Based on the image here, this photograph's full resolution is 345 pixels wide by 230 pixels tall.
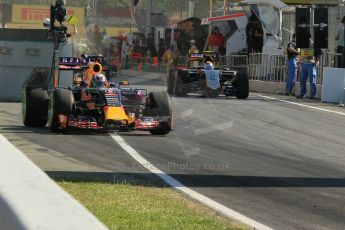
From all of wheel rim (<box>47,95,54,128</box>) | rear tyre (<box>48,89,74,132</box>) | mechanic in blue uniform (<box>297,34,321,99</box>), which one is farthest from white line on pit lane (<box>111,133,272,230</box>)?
mechanic in blue uniform (<box>297,34,321,99</box>)

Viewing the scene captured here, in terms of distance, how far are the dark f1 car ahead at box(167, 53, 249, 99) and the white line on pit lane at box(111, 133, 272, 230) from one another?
965 centimetres

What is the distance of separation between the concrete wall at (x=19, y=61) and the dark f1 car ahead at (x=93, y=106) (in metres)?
6.98

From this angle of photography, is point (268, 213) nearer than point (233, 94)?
Yes

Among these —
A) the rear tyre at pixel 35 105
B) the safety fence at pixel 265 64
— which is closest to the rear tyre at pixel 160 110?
the rear tyre at pixel 35 105

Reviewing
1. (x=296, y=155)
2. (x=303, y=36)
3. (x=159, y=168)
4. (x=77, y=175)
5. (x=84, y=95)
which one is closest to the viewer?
(x=77, y=175)

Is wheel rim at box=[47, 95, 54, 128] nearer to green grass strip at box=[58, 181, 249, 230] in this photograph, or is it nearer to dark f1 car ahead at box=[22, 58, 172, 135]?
dark f1 car ahead at box=[22, 58, 172, 135]

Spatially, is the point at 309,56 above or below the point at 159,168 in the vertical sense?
above

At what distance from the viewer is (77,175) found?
30.4 feet

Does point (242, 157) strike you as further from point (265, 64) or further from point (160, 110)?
point (265, 64)

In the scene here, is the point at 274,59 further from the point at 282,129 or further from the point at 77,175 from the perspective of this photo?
the point at 77,175

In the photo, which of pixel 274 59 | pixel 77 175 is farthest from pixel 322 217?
pixel 274 59

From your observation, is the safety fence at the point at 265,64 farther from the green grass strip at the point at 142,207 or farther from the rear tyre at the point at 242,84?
the green grass strip at the point at 142,207

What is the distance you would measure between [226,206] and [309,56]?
51.8ft

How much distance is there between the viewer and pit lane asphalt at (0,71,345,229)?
797 cm
